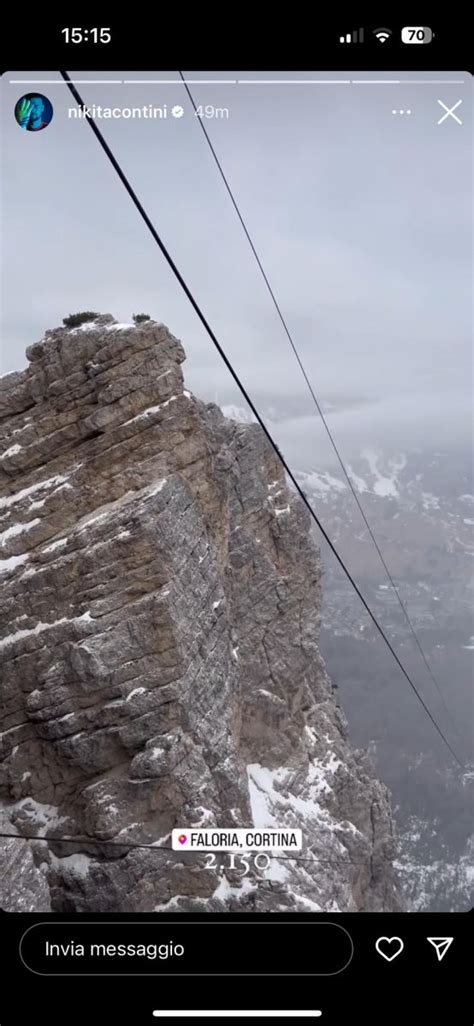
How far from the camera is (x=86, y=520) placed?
2336 cm

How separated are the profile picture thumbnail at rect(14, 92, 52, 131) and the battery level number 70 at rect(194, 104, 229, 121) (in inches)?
65.2

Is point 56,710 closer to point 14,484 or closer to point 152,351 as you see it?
point 14,484
